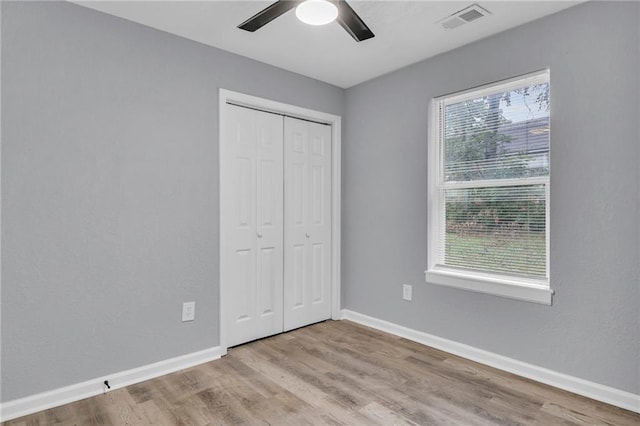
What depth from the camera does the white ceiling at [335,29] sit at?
2283 mm

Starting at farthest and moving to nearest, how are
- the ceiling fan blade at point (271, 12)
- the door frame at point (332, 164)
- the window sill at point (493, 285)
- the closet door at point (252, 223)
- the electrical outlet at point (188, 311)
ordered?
the closet door at point (252, 223) → the door frame at point (332, 164) → the electrical outlet at point (188, 311) → the window sill at point (493, 285) → the ceiling fan blade at point (271, 12)

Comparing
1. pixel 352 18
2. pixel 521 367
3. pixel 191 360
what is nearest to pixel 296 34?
pixel 352 18

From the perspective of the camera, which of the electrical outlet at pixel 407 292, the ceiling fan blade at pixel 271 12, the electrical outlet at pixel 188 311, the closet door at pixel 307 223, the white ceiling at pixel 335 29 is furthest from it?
the closet door at pixel 307 223

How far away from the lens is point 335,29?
2.61 meters

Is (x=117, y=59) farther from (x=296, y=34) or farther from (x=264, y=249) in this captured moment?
(x=264, y=249)

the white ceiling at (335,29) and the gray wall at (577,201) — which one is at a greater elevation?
the white ceiling at (335,29)

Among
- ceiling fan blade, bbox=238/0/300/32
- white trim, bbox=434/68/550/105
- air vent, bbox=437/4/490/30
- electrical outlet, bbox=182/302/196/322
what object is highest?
air vent, bbox=437/4/490/30

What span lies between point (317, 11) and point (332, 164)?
2.00 meters

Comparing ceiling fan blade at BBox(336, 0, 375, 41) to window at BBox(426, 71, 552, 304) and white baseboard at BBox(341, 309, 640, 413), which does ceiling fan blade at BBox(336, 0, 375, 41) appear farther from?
white baseboard at BBox(341, 309, 640, 413)

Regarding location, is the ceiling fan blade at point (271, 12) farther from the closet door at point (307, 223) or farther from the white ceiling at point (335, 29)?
the closet door at point (307, 223)

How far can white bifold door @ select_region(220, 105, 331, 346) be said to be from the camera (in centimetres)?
304

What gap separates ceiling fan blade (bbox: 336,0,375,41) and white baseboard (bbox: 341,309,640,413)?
2352 mm

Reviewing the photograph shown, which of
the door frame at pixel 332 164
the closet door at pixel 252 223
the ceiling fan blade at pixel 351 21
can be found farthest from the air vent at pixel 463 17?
the closet door at pixel 252 223

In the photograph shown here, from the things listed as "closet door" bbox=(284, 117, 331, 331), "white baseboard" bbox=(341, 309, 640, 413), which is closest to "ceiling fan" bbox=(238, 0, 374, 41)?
"closet door" bbox=(284, 117, 331, 331)
